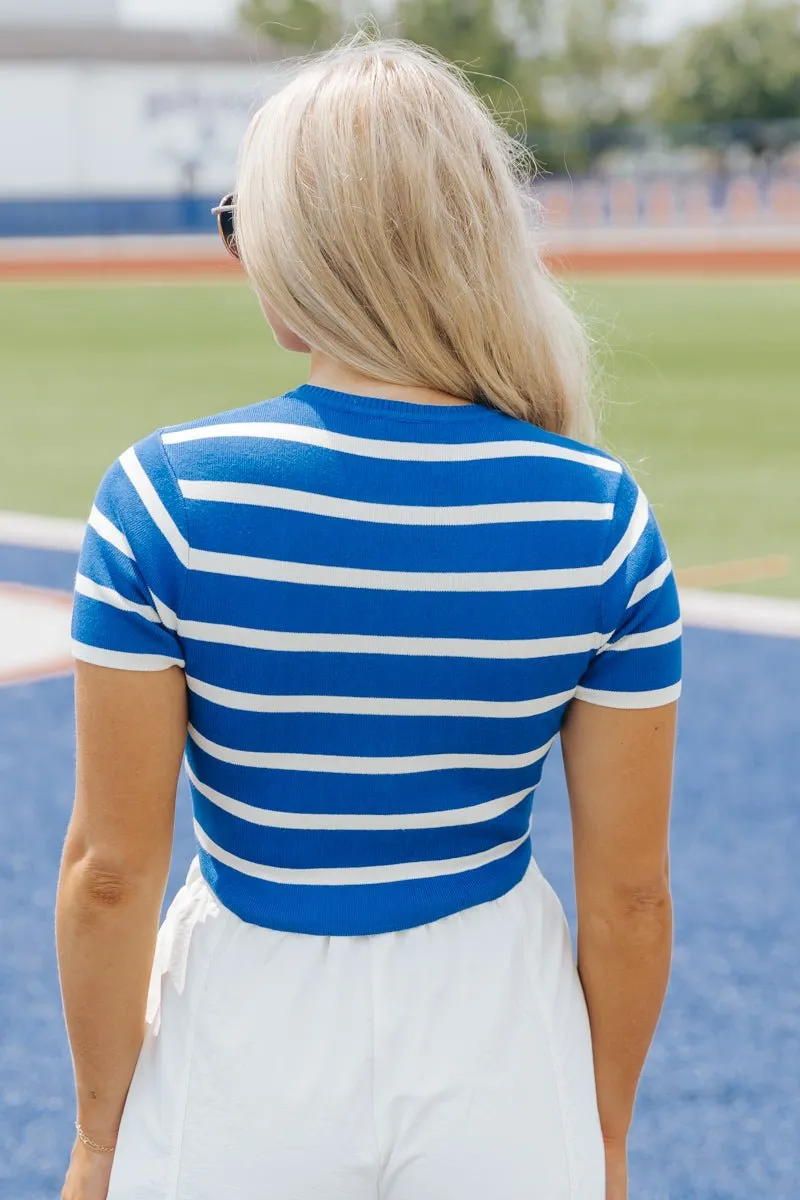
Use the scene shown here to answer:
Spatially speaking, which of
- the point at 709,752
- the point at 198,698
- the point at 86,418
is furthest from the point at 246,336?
the point at 198,698

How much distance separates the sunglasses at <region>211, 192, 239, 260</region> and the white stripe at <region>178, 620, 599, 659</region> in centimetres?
43

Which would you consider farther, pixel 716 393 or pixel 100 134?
pixel 100 134

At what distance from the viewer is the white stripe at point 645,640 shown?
1.59 metres

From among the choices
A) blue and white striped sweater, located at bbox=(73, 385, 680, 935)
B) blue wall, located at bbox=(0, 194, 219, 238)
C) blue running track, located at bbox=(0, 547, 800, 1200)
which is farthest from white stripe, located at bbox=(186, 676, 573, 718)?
blue wall, located at bbox=(0, 194, 219, 238)

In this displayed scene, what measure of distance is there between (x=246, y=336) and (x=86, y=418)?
785cm

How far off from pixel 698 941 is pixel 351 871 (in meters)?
2.85

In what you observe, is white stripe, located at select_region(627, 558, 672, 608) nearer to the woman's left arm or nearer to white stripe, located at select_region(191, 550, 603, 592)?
white stripe, located at select_region(191, 550, 603, 592)

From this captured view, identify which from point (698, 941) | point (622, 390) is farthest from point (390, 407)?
point (622, 390)

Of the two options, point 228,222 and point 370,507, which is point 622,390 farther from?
point 370,507

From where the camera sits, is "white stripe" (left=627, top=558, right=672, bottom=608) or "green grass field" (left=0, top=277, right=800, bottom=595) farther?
"green grass field" (left=0, top=277, right=800, bottom=595)

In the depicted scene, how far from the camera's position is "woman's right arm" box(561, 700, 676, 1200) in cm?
164

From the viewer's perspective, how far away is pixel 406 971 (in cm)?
158

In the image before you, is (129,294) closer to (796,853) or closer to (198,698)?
(796,853)

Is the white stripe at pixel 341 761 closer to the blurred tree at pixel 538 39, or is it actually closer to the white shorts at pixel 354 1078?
the white shorts at pixel 354 1078
